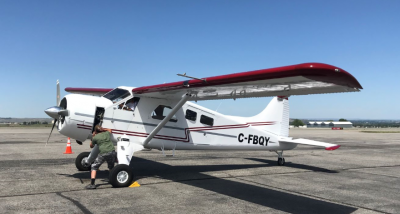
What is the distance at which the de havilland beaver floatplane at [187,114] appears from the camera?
5.88 m

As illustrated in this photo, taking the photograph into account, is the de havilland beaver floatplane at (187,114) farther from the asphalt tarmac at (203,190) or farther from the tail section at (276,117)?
the asphalt tarmac at (203,190)

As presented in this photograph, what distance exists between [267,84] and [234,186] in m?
2.96

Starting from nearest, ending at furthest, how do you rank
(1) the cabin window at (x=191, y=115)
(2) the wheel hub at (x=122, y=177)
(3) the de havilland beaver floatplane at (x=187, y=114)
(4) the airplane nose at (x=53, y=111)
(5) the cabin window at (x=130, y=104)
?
(3) the de havilland beaver floatplane at (x=187, y=114) < (2) the wheel hub at (x=122, y=177) < (4) the airplane nose at (x=53, y=111) < (5) the cabin window at (x=130, y=104) < (1) the cabin window at (x=191, y=115)

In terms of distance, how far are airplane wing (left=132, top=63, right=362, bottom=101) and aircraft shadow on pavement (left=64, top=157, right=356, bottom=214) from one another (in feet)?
7.46

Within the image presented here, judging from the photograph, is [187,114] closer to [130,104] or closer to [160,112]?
[160,112]

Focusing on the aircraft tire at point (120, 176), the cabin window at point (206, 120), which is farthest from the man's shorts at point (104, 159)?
the cabin window at point (206, 120)

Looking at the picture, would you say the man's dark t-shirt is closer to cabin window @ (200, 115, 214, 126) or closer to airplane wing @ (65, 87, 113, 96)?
cabin window @ (200, 115, 214, 126)

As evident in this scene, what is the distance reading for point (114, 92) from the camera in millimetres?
8953

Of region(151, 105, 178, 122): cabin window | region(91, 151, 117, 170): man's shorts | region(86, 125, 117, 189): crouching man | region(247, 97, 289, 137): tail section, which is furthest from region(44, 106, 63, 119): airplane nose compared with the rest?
region(247, 97, 289, 137): tail section

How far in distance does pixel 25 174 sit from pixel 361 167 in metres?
11.5

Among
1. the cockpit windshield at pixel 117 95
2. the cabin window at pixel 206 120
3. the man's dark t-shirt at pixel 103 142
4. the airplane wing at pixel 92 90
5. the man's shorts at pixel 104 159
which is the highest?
the airplane wing at pixel 92 90

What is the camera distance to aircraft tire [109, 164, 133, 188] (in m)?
7.32

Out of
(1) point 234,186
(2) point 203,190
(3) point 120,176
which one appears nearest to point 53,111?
(3) point 120,176

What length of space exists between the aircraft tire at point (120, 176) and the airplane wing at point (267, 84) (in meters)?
2.25
